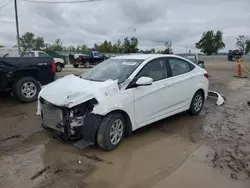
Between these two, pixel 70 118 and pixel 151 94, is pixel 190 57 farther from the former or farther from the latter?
pixel 70 118

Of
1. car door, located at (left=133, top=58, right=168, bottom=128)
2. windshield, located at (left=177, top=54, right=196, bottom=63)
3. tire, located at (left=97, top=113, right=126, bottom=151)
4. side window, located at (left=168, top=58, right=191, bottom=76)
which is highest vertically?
windshield, located at (left=177, top=54, right=196, bottom=63)

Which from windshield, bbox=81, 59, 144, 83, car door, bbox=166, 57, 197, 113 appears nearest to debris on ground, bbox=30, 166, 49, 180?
windshield, bbox=81, 59, 144, 83

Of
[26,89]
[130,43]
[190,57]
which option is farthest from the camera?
[130,43]

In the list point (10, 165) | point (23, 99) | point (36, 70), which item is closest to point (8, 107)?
point (23, 99)

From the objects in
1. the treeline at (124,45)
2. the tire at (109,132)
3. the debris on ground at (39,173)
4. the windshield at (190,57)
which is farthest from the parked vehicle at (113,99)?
the treeline at (124,45)

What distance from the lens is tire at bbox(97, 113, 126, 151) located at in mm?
4141

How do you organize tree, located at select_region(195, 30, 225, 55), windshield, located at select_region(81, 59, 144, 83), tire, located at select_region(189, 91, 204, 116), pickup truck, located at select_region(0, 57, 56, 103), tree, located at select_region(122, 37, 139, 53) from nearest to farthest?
windshield, located at select_region(81, 59, 144, 83) < tire, located at select_region(189, 91, 204, 116) < pickup truck, located at select_region(0, 57, 56, 103) < tree, located at select_region(122, 37, 139, 53) < tree, located at select_region(195, 30, 225, 55)

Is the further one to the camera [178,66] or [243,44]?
[243,44]

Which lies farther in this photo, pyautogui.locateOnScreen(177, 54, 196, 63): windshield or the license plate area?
pyautogui.locateOnScreen(177, 54, 196, 63): windshield

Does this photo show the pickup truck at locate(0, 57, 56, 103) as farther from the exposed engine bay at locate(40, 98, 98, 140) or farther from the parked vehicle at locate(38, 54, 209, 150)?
the exposed engine bay at locate(40, 98, 98, 140)

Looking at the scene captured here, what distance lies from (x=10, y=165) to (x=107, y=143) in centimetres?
151

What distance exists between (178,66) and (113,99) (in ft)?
7.68

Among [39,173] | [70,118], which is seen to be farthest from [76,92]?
[39,173]

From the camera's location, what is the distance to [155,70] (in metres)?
5.28
